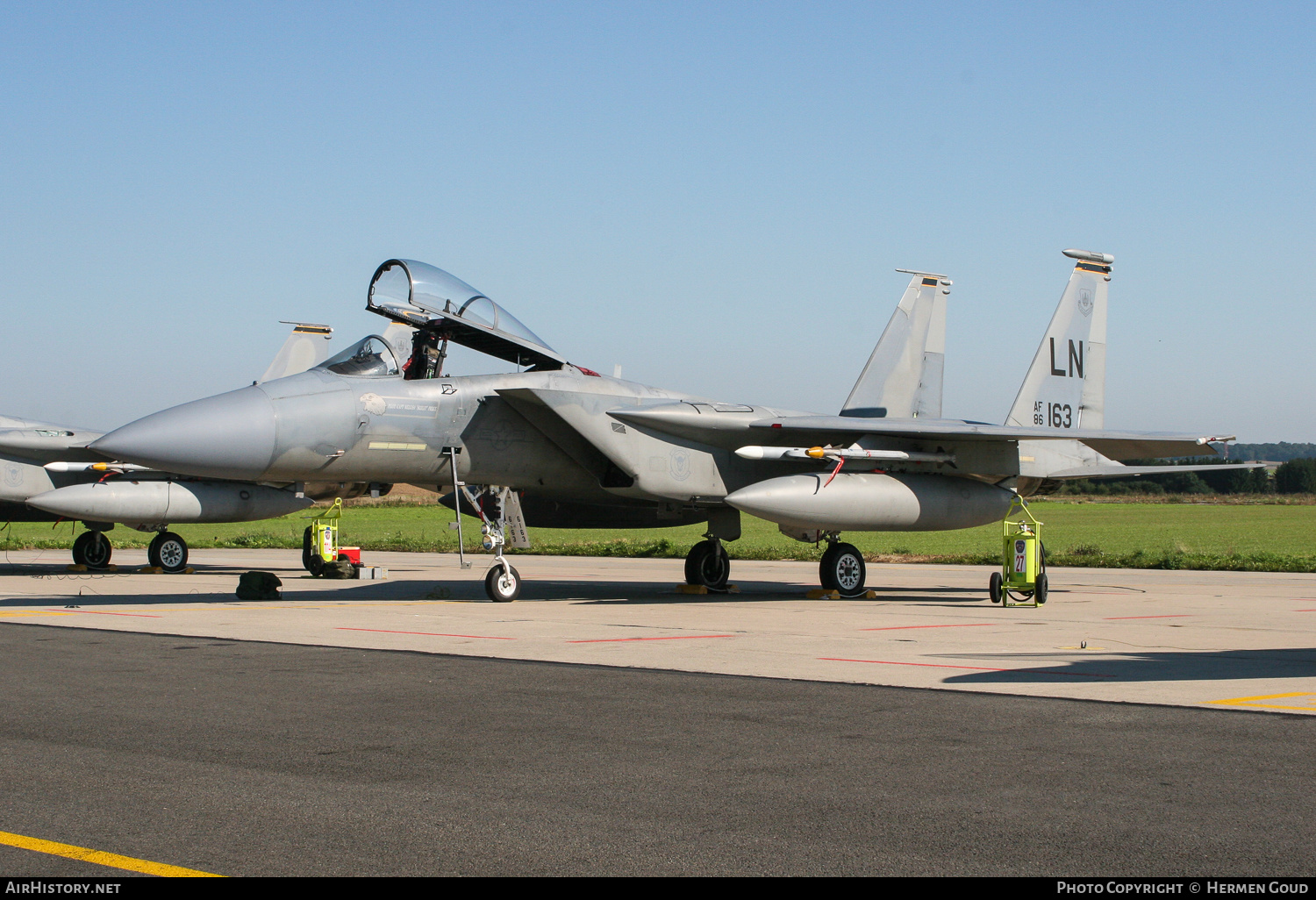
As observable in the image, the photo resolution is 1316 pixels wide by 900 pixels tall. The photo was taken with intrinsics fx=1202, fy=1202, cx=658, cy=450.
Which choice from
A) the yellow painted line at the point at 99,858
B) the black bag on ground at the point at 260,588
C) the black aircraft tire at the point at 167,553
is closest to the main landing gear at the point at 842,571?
the black bag on ground at the point at 260,588

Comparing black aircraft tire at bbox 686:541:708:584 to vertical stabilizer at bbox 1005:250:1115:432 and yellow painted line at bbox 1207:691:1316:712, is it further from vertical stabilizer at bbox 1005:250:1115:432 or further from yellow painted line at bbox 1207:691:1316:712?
yellow painted line at bbox 1207:691:1316:712

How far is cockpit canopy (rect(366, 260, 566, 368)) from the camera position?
13977 millimetres

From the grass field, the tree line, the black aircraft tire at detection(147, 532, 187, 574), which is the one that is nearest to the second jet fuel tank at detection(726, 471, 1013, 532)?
the grass field

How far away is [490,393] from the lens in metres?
14.6

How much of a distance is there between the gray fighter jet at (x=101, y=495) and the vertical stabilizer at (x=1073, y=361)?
43.2ft

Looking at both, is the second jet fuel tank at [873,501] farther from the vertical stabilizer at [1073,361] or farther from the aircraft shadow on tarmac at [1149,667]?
the aircraft shadow on tarmac at [1149,667]

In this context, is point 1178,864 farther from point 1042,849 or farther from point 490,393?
point 490,393

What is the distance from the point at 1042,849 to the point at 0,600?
15.0 meters

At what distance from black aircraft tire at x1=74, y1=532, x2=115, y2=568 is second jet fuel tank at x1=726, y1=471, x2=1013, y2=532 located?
555 inches

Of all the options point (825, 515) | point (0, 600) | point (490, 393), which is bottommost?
point (0, 600)

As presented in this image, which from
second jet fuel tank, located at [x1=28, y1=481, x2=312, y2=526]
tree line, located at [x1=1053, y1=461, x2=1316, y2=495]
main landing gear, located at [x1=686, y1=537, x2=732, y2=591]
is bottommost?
main landing gear, located at [x1=686, y1=537, x2=732, y2=591]

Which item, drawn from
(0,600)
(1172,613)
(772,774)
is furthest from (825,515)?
(0,600)

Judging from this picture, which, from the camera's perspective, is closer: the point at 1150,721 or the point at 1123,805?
the point at 1123,805
